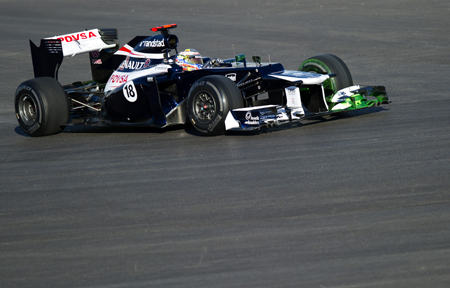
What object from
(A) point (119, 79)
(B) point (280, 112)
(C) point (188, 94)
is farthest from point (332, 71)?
(A) point (119, 79)

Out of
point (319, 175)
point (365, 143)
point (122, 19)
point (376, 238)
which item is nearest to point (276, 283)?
point (376, 238)

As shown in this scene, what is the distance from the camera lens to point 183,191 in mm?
6516

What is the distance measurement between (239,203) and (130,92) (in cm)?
423

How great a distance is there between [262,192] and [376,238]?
156 centimetres

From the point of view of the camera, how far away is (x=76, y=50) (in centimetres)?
1132

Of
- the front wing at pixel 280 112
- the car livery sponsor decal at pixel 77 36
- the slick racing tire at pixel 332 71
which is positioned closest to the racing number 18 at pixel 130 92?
the front wing at pixel 280 112

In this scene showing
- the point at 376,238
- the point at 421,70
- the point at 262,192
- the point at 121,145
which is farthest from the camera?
the point at 421,70

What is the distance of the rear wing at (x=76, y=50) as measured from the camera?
11.1m

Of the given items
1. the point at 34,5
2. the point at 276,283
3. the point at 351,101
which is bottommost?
the point at 276,283

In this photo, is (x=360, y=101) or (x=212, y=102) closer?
(x=212, y=102)

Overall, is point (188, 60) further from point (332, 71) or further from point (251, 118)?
point (332, 71)

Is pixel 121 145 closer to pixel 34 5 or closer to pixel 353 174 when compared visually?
pixel 353 174

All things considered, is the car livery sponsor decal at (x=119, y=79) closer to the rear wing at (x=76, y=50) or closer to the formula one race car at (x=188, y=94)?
the formula one race car at (x=188, y=94)

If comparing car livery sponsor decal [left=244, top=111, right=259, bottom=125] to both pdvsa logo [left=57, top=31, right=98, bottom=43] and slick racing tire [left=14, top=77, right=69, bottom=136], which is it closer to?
slick racing tire [left=14, top=77, right=69, bottom=136]
